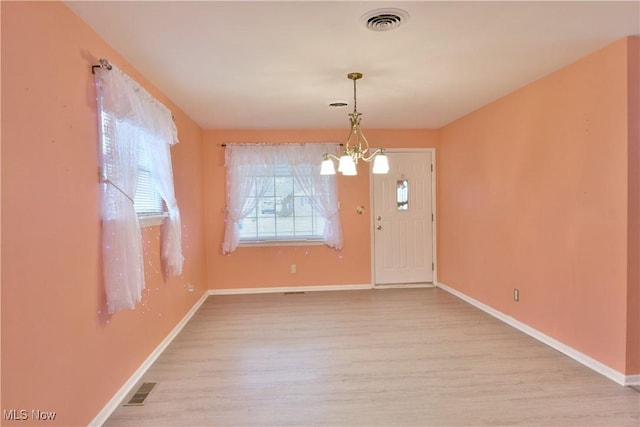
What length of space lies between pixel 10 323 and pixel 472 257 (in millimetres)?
4264

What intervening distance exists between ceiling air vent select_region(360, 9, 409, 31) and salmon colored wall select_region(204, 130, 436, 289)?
9.86ft

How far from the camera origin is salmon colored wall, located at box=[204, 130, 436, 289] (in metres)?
5.03

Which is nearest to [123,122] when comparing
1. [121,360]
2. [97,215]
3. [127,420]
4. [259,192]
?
[97,215]

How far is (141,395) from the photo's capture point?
2387 millimetres

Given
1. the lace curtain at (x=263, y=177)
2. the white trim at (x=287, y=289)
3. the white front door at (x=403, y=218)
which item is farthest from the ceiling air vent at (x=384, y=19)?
the white trim at (x=287, y=289)

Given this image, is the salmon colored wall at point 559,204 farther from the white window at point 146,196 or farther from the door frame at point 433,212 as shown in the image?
the white window at point 146,196

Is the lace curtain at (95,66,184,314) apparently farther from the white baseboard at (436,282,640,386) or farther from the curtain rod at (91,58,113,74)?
the white baseboard at (436,282,640,386)

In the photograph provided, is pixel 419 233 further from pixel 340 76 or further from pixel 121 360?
pixel 121 360

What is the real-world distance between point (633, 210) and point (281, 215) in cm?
377

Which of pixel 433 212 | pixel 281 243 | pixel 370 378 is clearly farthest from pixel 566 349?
pixel 281 243

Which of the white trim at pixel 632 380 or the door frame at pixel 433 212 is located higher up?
the door frame at pixel 433 212

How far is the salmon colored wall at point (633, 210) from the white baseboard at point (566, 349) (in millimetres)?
80

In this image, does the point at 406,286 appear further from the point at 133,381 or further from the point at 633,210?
the point at 133,381

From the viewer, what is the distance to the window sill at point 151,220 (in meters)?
2.74
